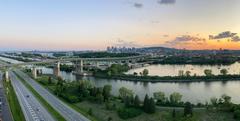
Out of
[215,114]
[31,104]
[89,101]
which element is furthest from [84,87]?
[215,114]

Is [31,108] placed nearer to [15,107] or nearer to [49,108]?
[15,107]

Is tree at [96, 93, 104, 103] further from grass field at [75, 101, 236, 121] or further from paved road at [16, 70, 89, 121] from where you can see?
paved road at [16, 70, 89, 121]

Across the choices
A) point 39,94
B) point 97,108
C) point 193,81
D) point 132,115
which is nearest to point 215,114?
point 132,115

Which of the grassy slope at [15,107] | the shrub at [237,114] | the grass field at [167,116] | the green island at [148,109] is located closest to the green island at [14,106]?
the grassy slope at [15,107]

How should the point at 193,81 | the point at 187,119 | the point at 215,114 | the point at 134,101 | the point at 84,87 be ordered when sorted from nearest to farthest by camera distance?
1. the point at 187,119
2. the point at 215,114
3. the point at 134,101
4. the point at 84,87
5. the point at 193,81

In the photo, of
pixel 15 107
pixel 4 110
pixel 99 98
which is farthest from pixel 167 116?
pixel 4 110

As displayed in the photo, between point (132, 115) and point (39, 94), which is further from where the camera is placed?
point (39, 94)

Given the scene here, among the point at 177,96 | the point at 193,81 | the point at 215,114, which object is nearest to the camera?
the point at 215,114

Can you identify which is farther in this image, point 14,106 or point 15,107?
point 14,106

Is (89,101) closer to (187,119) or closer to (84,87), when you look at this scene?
(84,87)
